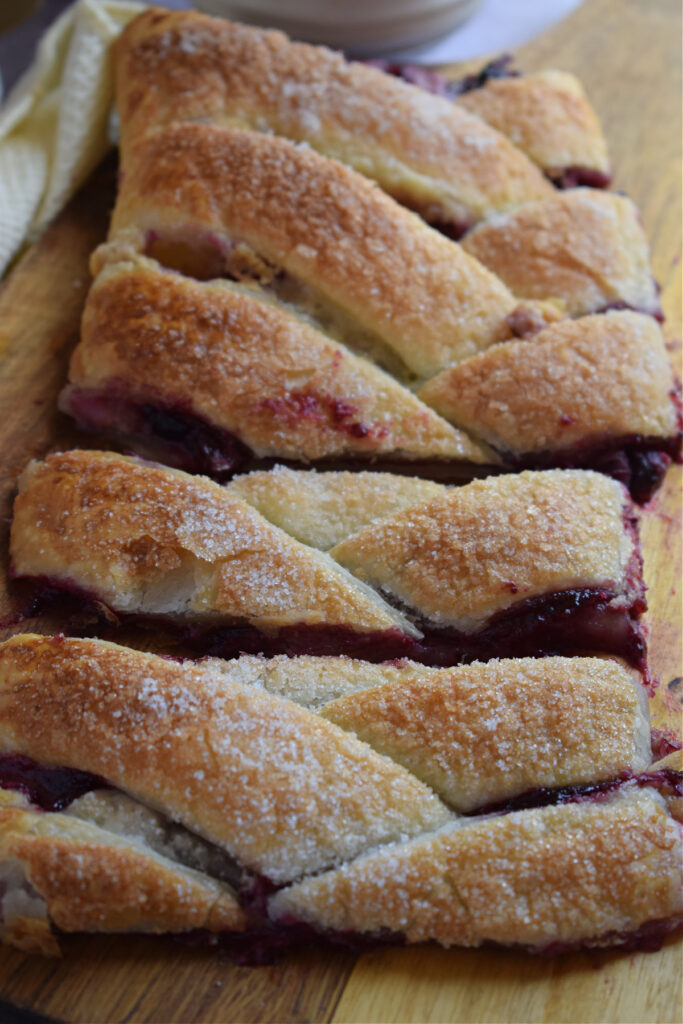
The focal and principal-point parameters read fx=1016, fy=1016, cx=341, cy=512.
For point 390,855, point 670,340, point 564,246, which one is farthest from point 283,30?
point 390,855

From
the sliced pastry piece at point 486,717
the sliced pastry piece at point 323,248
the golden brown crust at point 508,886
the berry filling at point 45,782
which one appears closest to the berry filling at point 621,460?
the sliced pastry piece at point 323,248

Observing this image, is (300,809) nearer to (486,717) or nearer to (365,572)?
(486,717)

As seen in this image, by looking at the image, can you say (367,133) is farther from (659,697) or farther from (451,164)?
(659,697)

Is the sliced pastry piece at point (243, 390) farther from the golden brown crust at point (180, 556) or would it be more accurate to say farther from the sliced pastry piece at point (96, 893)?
the sliced pastry piece at point (96, 893)

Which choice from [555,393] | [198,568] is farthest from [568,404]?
[198,568]

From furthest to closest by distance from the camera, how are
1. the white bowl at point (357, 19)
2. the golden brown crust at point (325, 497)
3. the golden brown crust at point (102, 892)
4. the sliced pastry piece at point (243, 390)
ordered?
the white bowl at point (357, 19) < the sliced pastry piece at point (243, 390) < the golden brown crust at point (325, 497) < the golden brown crust at point (102, 892)

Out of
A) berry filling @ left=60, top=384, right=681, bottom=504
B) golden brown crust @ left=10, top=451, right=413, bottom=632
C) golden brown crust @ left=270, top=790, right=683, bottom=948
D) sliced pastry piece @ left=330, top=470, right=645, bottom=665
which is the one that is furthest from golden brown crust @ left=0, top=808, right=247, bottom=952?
berry filling @ left=60, top=384, right=681, bottom=504
